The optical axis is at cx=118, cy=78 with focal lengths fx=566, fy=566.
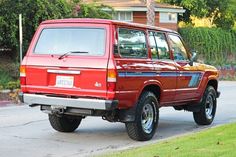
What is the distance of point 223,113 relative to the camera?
15430 millimetres

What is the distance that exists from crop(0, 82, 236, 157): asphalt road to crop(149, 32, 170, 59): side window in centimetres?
161

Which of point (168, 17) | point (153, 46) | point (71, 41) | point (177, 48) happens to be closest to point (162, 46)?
point (153, 46)

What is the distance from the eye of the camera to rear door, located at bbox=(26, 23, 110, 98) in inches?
380

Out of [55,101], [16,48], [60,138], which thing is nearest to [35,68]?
[55,101]

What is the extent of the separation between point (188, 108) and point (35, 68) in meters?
4.05

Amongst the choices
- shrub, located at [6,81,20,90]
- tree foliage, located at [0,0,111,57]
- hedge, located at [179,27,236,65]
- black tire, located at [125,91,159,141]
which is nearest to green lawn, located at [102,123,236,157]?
black tire, located at [125,91,159,141]

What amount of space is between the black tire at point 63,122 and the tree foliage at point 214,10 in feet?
103

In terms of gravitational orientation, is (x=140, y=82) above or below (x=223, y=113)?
above

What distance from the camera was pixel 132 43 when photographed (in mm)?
10398

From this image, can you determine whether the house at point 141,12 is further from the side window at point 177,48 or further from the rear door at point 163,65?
the rear door at point 163,65

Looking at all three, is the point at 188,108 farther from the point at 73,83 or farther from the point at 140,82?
the point at 73,83

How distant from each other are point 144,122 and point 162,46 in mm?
1747

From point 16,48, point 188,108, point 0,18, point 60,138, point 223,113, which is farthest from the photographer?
point 16,48

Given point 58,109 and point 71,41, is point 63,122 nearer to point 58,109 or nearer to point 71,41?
point 58,109
